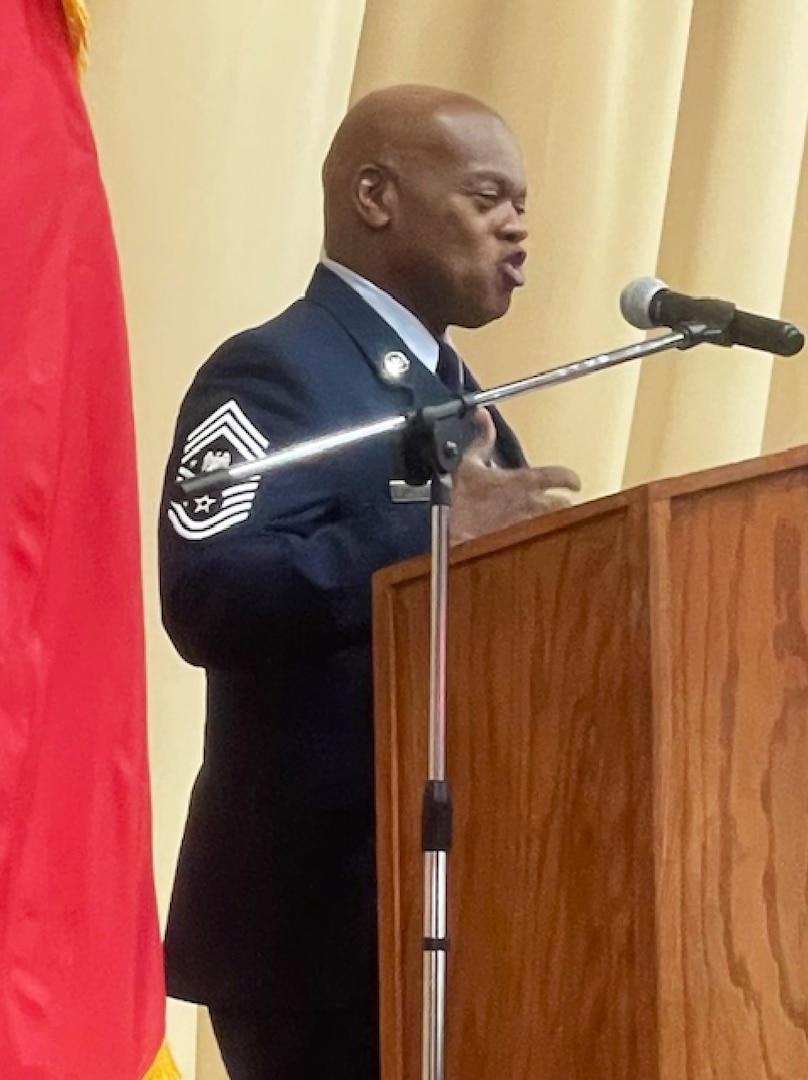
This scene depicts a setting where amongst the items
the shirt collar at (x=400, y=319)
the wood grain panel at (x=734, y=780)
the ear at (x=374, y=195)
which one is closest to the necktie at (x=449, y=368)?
the shirt collar at (x=400, y=319)

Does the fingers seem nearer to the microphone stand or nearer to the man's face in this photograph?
the microphone stand

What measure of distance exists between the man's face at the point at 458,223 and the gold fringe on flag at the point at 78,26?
1.08ft

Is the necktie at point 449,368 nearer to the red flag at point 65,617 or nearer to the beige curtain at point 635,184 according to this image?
the red flag at point 65,617

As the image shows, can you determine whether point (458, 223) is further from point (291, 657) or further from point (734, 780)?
point (734, 780)

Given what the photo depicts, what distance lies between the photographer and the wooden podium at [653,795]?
3.38 feet

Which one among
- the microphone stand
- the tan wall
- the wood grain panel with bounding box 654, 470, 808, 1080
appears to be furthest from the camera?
the tan wall

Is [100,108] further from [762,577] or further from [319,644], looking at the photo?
[762,577]

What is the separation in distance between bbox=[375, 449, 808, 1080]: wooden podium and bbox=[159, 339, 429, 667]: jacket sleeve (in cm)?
20

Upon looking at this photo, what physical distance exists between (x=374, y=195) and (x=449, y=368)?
18 centimetres

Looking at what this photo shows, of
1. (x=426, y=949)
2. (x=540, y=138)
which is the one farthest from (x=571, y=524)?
(x=540, y=138)

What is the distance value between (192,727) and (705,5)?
1268mm

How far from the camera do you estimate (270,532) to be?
1.35 metres

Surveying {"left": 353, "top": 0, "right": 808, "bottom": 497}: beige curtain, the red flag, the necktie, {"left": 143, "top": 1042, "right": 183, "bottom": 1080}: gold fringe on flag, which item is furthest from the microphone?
{"left": 353, "top": 0, "right": 808, "bottom": 497}: beige curtain

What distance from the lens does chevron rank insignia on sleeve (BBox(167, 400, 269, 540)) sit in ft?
4.45
